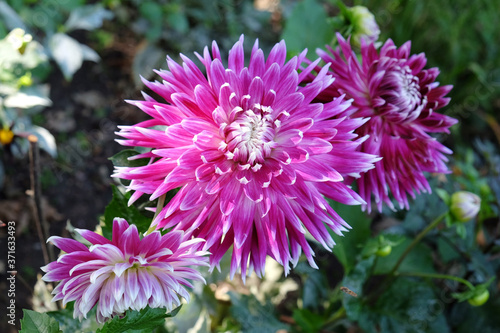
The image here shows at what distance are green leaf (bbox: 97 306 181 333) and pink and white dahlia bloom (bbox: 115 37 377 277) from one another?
11 centimetres

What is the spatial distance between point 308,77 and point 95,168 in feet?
4.51

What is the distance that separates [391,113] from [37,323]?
2.17 ft

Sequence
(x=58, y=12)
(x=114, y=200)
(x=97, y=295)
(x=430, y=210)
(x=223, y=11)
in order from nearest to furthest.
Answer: (x=97, y=295), (x=114, y=200), (x=430, y=210), (x=58, y=12), (x=223, y=11)

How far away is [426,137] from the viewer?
2.86ft

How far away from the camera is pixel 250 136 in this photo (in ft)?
2.33

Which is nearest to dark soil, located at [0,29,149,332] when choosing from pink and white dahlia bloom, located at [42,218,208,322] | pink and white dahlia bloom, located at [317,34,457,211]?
pink and white dahlia bloom, located at [42,218,208,322]

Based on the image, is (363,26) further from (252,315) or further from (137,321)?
(252,315)

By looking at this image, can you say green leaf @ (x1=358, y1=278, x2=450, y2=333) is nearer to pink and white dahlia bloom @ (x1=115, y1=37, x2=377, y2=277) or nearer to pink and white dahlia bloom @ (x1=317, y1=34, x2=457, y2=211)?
pink and white dahlia bloom @ (x1=317, y1=34, x2=457, y2=211)

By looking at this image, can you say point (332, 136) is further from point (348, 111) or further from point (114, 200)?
point (114, 200)

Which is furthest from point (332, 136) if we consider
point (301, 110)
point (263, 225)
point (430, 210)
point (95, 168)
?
point (95, 168)

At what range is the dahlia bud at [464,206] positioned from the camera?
1.02m

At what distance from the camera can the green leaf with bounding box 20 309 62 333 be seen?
644 mm

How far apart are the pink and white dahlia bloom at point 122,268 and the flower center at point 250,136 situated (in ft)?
0.48

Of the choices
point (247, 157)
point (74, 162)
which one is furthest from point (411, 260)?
point (74, 162)
